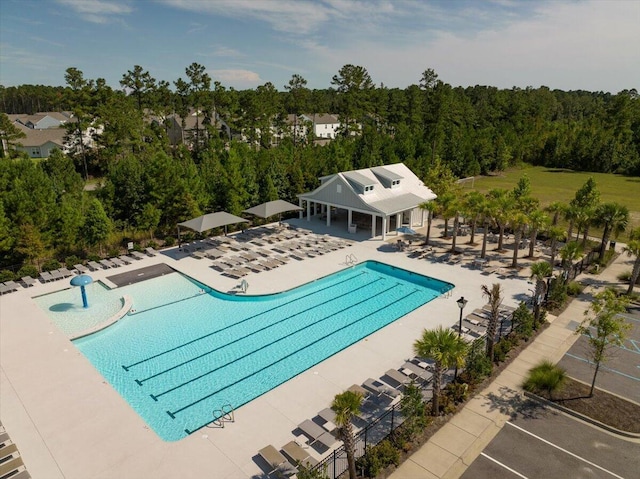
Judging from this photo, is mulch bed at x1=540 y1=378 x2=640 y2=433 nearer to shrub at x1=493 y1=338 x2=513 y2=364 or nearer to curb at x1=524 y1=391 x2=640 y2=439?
curb at x1=524 y1=391 x2=640 y2=439

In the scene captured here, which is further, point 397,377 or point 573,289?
point 573,289

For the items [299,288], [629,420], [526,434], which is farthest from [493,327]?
[299,288]

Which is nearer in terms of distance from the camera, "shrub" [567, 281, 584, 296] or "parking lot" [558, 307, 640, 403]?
"parking lot" [558, 307, 640, 403]

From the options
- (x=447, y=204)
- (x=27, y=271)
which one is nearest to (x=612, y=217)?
(x=447, y=204)

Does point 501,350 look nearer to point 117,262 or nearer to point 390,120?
point 117,262

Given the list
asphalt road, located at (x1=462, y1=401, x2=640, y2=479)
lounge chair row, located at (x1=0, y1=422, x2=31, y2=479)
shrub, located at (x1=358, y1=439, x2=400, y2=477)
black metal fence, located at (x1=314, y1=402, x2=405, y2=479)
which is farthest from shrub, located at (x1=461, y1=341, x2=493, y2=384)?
lounge chair row, located at (x1=0, y1=422, x2=31, y2=479)

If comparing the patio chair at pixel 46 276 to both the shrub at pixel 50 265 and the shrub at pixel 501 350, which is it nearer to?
the shrub at pixel 50 265
